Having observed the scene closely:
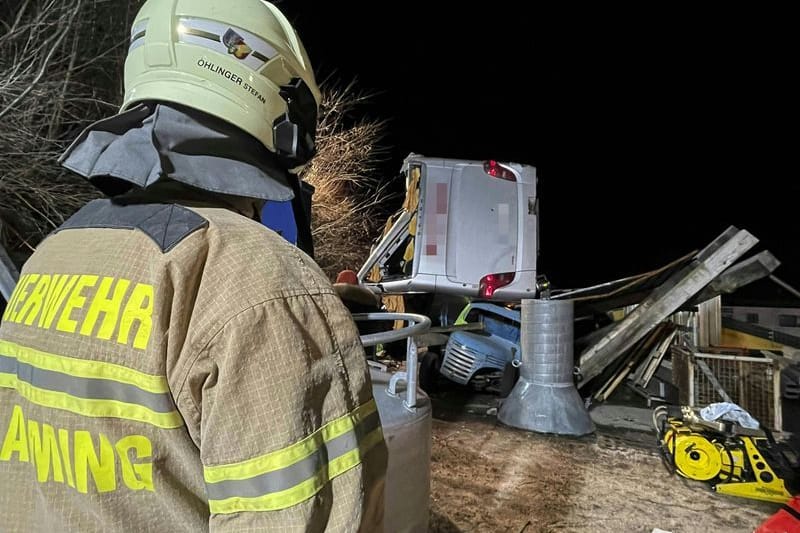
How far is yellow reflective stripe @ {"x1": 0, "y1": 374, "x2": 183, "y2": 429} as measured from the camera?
2.61 feet

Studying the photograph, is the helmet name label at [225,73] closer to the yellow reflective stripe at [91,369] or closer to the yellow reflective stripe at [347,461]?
the yellow reflective stripe at [91,369]

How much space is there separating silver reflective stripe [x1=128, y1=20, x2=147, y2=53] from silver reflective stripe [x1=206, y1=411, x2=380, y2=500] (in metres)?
0.96

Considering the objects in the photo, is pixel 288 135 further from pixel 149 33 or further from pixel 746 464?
pixel 746 464

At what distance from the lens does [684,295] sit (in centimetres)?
565

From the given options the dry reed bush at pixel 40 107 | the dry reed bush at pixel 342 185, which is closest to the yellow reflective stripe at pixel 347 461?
the dry reed bush at pixel 40 107

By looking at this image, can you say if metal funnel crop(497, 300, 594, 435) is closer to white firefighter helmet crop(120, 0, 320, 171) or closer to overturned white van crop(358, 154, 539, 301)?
overturned white van crop(358, 154, 539, 301)

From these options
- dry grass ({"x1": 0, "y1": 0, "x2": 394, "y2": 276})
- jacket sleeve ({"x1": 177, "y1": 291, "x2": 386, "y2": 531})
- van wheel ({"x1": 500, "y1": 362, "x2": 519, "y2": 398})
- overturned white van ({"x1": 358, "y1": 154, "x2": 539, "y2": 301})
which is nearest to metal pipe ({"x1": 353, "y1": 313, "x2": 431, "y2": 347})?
jacket sleeve ({"x1": 177, "y1": 291, "x2": 386, "y2": 531})

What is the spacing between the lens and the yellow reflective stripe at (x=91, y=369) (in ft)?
2.58

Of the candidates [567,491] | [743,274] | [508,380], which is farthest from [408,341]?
[743,274]

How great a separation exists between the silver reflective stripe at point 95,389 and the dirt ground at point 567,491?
9.60ft

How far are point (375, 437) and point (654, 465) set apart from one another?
4.35m

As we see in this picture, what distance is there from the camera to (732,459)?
3.83 meters

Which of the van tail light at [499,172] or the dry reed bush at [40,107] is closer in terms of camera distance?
the dry reed bush at [40,107]

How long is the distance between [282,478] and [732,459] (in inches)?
165
